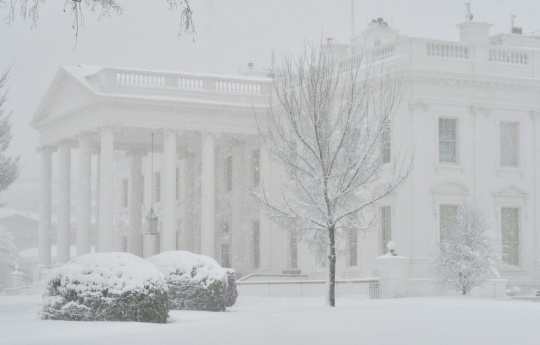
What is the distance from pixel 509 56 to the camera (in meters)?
37.0

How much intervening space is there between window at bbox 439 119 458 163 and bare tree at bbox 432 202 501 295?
20.8 ft

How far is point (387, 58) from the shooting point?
35.5m

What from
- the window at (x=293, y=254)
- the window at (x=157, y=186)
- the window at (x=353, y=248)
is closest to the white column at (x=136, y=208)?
the window at (x=157, y=186)

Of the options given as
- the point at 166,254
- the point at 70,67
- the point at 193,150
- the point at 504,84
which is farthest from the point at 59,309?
the point at 193,150

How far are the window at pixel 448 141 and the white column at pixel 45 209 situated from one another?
62.3ft

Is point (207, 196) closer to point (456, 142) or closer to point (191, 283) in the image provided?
point (456, 142)

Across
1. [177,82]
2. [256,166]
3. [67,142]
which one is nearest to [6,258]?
[67,142]

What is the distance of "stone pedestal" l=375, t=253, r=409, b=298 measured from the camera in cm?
2781

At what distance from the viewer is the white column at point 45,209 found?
44.6 m

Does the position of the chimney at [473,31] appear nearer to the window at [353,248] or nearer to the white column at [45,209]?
the window at [353,248]

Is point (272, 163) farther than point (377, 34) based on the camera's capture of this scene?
Yes

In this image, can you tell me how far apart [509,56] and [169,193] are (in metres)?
14.4

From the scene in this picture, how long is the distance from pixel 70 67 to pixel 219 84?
6519mm

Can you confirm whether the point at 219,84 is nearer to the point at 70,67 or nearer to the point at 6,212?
the point at 70,67
